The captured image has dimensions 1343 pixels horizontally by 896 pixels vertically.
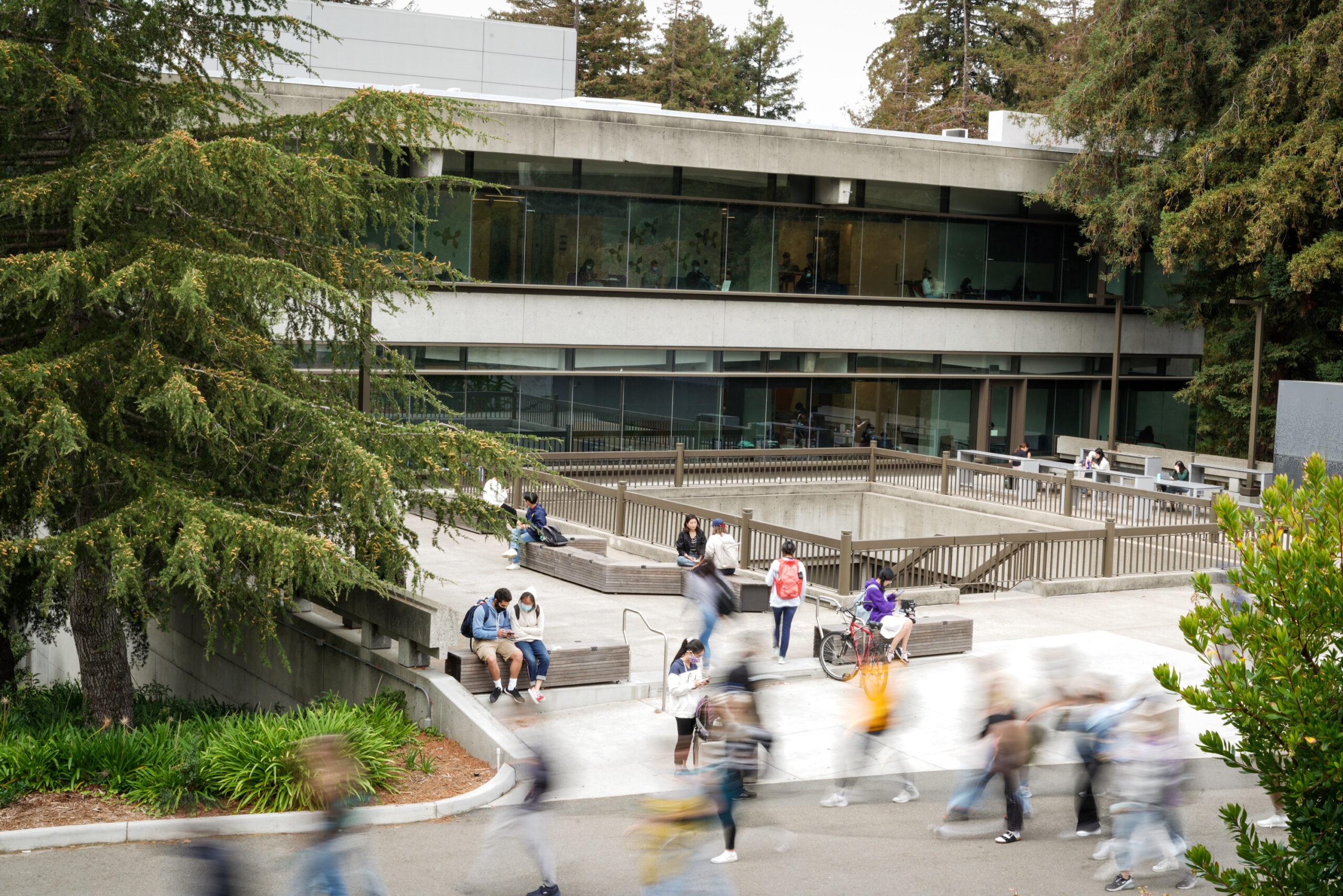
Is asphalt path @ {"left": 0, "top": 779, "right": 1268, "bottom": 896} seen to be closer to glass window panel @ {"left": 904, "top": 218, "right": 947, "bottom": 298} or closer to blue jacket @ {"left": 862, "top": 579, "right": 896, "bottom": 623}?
blue jacket @ {"left": 862, "top": 579, "right": 896, "bottom": 623}

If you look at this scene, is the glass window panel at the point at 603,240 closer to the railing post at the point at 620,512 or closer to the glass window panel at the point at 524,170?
the glass window panel at the point at 524,170

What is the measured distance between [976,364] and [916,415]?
8.53 feet

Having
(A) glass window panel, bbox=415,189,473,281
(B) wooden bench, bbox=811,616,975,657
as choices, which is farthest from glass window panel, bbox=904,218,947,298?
(B) wooden bench, bbox=811,616,975,657

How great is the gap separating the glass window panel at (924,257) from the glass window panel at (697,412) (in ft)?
23.8

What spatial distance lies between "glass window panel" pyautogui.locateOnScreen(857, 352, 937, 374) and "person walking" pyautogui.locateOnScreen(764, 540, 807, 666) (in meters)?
23.2

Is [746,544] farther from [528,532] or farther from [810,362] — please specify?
[810,362]

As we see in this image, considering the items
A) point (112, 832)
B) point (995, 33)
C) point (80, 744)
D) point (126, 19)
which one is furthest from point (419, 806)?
point (995, 33)

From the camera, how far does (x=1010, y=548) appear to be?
22031 millimetres

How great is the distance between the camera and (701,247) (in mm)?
35438

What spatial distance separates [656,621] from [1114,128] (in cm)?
2339

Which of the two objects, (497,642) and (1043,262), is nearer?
(497,642)

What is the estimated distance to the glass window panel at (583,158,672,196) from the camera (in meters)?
33.6

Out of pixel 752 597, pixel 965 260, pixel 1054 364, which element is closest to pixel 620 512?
pixel 752 597

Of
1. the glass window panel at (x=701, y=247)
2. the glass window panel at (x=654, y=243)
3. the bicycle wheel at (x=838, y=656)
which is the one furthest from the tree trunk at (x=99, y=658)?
the glass window panel at (x=701, y=247)
